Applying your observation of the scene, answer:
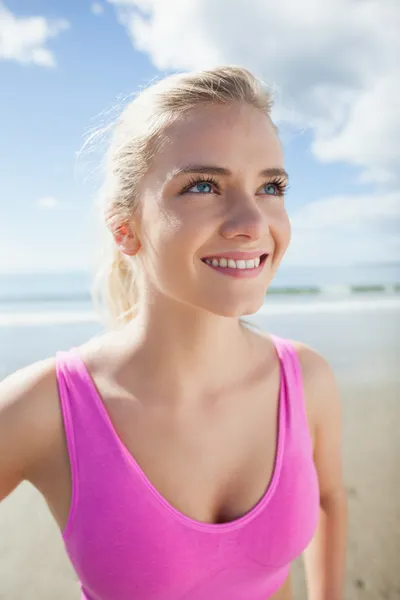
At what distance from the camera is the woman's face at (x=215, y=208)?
1362mm

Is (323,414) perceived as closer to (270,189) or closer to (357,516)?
(270,189)

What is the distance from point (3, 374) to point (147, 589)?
14.2 ft

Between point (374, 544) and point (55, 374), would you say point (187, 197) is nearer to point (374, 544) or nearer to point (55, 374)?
point (55, 374)

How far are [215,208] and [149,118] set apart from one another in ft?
1.25

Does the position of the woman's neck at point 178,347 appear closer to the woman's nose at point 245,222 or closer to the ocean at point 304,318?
the woman's nose at point 245,222

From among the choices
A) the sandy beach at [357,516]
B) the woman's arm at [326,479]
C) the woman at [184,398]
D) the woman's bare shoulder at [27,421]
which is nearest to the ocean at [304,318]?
the sandy beach at [357,516]

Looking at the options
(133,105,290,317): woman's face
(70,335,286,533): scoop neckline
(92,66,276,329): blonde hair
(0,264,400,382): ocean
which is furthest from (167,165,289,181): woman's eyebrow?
(0,264,400,382): ocean

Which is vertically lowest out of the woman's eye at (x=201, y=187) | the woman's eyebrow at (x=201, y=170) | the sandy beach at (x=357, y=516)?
the sandy beach at (x=357, y=516)

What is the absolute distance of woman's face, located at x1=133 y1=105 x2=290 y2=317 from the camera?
1.36 m

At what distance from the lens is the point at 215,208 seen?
1.37 m

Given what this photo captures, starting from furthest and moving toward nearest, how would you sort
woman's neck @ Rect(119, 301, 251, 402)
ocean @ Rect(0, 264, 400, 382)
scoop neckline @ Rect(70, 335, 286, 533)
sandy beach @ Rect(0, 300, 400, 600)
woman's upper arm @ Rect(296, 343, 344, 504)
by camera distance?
ocean @ Rect(0, 264, 400, 382), sandy beach @ Rect(0, 300, 400, 600), woman's upper arm @ Rect(296, 343, 344, 504), woman's neck @ Rect(119, 301, 251, 402), scoop neckline @ Rect(70, 335, 286, 533)

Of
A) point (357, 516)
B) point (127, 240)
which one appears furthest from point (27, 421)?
point (357, 516)

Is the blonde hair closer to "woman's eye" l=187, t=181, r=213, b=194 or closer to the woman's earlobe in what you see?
the woman's earlobe

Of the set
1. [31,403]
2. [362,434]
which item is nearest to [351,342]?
[362,434]
